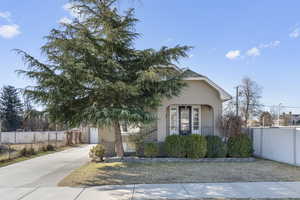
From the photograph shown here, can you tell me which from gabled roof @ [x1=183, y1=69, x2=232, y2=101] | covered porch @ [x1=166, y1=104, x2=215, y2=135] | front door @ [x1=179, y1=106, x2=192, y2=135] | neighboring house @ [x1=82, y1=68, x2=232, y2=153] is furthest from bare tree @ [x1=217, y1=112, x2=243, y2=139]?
front door @ [x1=179, y1=106, x2=192, y2=135]

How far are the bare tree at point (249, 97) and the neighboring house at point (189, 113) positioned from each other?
755 inches

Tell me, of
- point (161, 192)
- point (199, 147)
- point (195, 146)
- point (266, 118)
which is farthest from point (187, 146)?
point (266, 118)

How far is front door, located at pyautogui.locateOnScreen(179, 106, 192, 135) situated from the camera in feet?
39.2

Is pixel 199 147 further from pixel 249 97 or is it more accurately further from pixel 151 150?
pixel 249 97

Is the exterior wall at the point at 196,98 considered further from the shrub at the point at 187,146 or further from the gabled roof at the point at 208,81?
the shrub at the point at 187,146

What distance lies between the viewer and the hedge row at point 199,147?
10.4 metres

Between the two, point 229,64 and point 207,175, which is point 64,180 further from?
point 229,64

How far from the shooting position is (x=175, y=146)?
34.1 feet

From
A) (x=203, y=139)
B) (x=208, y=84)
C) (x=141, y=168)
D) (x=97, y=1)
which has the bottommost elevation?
(x=141, y=168)

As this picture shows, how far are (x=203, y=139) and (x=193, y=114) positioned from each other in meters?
2.07

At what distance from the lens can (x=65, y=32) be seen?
31.1 feet

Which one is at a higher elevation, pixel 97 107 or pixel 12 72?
pixel 12 72

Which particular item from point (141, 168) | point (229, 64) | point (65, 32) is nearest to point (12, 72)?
point (65, 32)

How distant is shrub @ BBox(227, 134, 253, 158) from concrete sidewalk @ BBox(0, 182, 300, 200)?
4.43m
